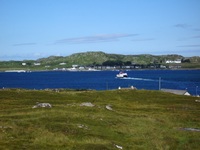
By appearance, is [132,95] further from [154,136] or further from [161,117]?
[154,136]

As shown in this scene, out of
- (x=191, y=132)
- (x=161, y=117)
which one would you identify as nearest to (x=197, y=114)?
(x=161, y=117)

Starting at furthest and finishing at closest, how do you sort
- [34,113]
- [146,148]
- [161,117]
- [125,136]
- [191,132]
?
1. [161,117]
2. [34,113]
3. [191,132]
4. [125,136]
5. [146,148]

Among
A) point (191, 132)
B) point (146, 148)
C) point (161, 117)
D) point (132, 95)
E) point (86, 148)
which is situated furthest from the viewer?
point (132, 95)

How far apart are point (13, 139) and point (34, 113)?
20.7 meters

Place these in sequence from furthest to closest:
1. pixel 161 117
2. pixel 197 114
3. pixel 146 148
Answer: pixel 197 114 → pixel 161 117 → pixel 146 148

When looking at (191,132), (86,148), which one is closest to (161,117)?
(191,132)

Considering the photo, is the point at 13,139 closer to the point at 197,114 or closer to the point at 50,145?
the point at 50,145

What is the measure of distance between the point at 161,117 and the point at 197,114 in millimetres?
11279

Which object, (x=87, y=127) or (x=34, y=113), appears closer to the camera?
(x=87, y=127)

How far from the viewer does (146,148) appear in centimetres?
5081

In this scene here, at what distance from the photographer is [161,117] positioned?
81.8 m

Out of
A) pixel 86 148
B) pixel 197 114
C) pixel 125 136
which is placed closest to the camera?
pixel 86 148

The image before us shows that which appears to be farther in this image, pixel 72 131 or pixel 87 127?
pixel 87 127

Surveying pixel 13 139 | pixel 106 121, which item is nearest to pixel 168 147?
pixel 106 121
